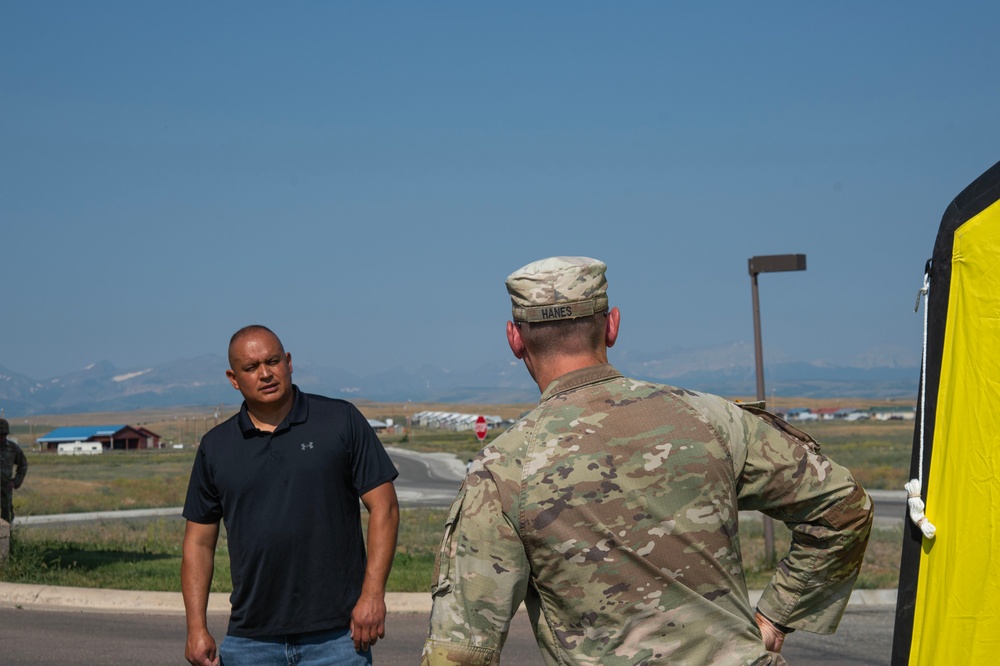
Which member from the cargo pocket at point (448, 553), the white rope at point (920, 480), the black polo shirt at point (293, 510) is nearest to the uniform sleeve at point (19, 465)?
the black polo shirt at point (293, 510)

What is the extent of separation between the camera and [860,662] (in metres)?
8.52

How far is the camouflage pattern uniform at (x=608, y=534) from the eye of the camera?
2.66 meters

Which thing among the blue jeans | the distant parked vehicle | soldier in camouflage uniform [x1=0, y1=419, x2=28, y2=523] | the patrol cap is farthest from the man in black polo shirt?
the distant parked vehicle

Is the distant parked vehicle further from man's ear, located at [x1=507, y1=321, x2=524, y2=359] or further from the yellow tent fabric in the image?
the yellow tent fabric

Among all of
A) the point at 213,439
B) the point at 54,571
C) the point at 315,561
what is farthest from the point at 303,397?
the point at 54,571

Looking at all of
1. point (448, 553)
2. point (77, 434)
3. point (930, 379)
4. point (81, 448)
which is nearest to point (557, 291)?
point (448, 553)

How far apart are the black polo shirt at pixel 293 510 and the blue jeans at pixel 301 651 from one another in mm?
40

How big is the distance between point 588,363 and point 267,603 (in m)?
2.08

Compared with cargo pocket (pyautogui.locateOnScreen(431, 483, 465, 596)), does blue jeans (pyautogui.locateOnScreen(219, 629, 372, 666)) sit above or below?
below

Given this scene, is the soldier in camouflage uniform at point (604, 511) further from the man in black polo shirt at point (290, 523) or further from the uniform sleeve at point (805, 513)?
the man in black polo shirt at point (290, 523)

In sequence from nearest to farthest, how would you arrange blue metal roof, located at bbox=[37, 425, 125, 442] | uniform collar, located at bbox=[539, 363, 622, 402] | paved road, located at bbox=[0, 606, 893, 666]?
uniform collar, located at bbox=[539, 363, 622, 402] → paved road, located at bbox=[0, 606, 893, 666] → blue metal roof, located at bbox=[37, 425, 125, 442]

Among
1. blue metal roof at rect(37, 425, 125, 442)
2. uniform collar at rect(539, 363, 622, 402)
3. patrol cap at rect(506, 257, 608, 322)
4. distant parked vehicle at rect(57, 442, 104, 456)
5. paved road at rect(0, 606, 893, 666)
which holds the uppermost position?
patrol cap at rect(506, 257, 608, 322)

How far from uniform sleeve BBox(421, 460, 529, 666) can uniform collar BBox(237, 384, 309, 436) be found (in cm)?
191

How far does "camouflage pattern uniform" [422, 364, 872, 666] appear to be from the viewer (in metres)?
2.66
